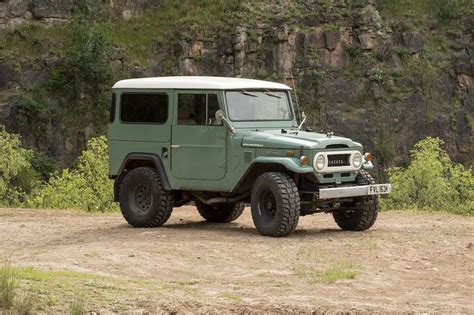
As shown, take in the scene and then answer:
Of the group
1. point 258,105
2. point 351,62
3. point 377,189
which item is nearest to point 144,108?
point 258,105

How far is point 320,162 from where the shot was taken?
1662 centimetres

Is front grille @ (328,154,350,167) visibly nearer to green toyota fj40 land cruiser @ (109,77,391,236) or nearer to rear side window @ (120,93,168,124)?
green toyota fj40 land cruiser @ (109,77,391,236)

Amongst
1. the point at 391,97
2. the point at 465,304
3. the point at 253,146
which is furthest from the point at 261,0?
the point at 465,304

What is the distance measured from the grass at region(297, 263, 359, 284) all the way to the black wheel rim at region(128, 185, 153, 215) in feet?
16.8

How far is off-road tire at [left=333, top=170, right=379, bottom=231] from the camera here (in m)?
17.5

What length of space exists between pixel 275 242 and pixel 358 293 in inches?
155

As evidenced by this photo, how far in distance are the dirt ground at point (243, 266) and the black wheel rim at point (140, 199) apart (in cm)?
41

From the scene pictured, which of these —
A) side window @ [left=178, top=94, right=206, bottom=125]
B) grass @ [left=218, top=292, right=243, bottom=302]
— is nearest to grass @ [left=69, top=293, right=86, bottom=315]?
grass @ [left=218, top=292, right=243, bottom=302]

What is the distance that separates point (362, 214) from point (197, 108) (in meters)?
3.19

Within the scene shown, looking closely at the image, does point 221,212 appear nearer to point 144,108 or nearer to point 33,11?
point 144,108

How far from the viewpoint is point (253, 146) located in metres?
17.0

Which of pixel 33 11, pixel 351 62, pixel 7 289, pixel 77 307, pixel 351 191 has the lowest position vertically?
pixel 77 307

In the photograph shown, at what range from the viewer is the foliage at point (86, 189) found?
3512 centimetres

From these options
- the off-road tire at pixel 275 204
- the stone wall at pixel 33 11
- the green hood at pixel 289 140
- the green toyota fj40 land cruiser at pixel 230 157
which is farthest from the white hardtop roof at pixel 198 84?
the stone wall at pixel 33 11
